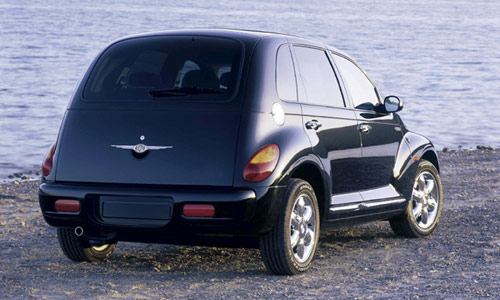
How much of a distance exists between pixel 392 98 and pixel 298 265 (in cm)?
208

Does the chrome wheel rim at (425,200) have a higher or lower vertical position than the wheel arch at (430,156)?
lower

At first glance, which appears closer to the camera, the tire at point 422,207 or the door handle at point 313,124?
the door handle at point 313,124

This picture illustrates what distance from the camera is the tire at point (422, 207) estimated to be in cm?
906

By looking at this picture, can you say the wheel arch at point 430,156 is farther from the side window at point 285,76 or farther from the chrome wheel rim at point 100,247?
the chrome wheel rim at point 100,247

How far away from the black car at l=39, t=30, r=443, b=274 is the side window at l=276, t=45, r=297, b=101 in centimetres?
1

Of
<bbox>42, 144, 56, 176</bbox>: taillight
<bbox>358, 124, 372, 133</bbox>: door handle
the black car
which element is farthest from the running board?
<bbox>42, 144, 56, 176</bbox>: taillight

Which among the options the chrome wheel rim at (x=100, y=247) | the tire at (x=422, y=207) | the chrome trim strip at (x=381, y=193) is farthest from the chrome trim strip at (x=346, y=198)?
the chrome wheel rim at (x=100, y=247)

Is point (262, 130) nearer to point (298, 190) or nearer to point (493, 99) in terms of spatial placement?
point (298, 190)

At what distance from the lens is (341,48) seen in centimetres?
6481

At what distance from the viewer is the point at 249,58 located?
7.10m

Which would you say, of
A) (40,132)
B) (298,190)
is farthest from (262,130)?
(40,132)

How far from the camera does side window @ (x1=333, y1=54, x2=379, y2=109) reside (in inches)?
328

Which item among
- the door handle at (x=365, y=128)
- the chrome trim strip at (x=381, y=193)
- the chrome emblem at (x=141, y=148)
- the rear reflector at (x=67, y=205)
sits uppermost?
the chrome emblem at (x=141, y=148)

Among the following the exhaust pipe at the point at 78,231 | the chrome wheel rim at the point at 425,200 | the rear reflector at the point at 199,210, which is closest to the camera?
the rear reflector at the point at 199,210
